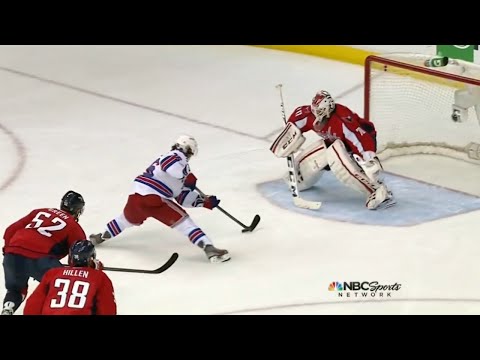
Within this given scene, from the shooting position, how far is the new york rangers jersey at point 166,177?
5449 mm

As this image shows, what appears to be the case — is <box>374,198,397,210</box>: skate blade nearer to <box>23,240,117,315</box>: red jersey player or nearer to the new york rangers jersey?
the new york rangers jersey

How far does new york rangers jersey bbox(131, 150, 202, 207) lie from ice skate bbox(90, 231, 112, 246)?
0.27 metres

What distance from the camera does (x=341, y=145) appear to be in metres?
6.16

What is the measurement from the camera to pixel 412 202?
244 inches

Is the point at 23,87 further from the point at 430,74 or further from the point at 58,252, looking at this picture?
the point at 58,252

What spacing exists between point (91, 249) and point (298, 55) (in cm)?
470

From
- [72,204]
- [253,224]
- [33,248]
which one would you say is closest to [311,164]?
[253,224]

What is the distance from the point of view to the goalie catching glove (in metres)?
6.22

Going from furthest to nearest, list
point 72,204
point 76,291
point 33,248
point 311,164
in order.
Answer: point 311,164 < point 72,204 < point 33,248 < point 76,291

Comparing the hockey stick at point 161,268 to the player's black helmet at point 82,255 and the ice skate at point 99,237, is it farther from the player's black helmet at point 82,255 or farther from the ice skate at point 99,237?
the player's black helmet at point 82,255

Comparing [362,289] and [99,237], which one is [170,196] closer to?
[99,237]

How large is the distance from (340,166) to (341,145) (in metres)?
0.10

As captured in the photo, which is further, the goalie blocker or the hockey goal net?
the hockey goal net

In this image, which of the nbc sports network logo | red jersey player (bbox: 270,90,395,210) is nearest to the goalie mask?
red jersey player (bbox: 270,90,395,210)
